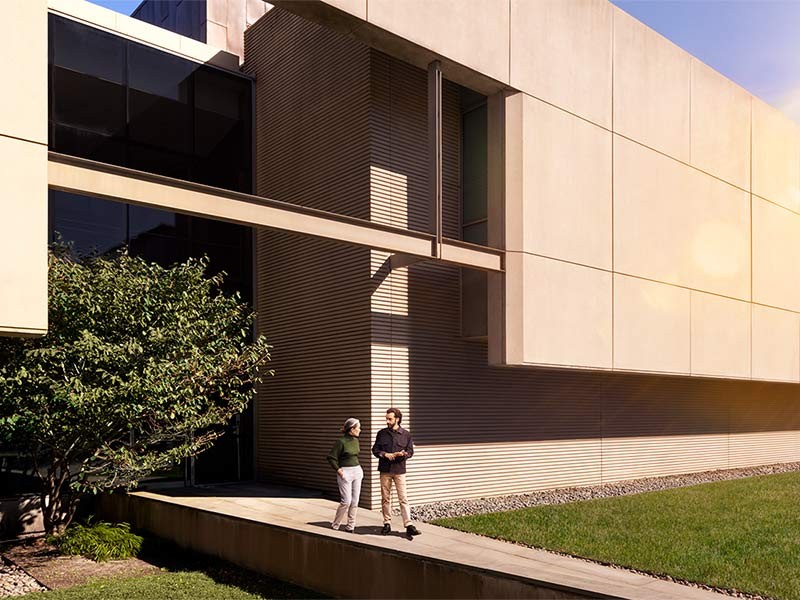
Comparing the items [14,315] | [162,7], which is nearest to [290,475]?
[14,315]

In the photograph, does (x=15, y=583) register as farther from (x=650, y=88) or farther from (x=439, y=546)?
(x=650, y=88)

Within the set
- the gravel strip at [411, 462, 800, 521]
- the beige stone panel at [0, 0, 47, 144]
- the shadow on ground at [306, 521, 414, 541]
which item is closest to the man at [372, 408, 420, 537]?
the shadow on ground at [306, 521, 414, 541]

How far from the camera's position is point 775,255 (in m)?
21.5

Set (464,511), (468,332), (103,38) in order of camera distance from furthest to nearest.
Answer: (103,38) < (468,332) < (464,511)

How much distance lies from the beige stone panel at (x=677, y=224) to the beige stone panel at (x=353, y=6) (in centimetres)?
692

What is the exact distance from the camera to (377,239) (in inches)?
487

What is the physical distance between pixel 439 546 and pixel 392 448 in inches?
57.5

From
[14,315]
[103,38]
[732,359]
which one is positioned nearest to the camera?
[14,315]

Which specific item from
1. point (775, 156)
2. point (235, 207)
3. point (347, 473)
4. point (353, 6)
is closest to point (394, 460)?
point (347, 473)

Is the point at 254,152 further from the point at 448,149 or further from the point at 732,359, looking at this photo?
the point at 732,359

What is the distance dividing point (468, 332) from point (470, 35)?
552 centimetres

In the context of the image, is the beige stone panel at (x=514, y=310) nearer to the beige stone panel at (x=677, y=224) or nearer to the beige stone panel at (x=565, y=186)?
the beige stone panel at (x=565, y=186)

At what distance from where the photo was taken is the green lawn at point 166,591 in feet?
31.0

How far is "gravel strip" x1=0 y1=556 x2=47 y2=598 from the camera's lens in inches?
397
